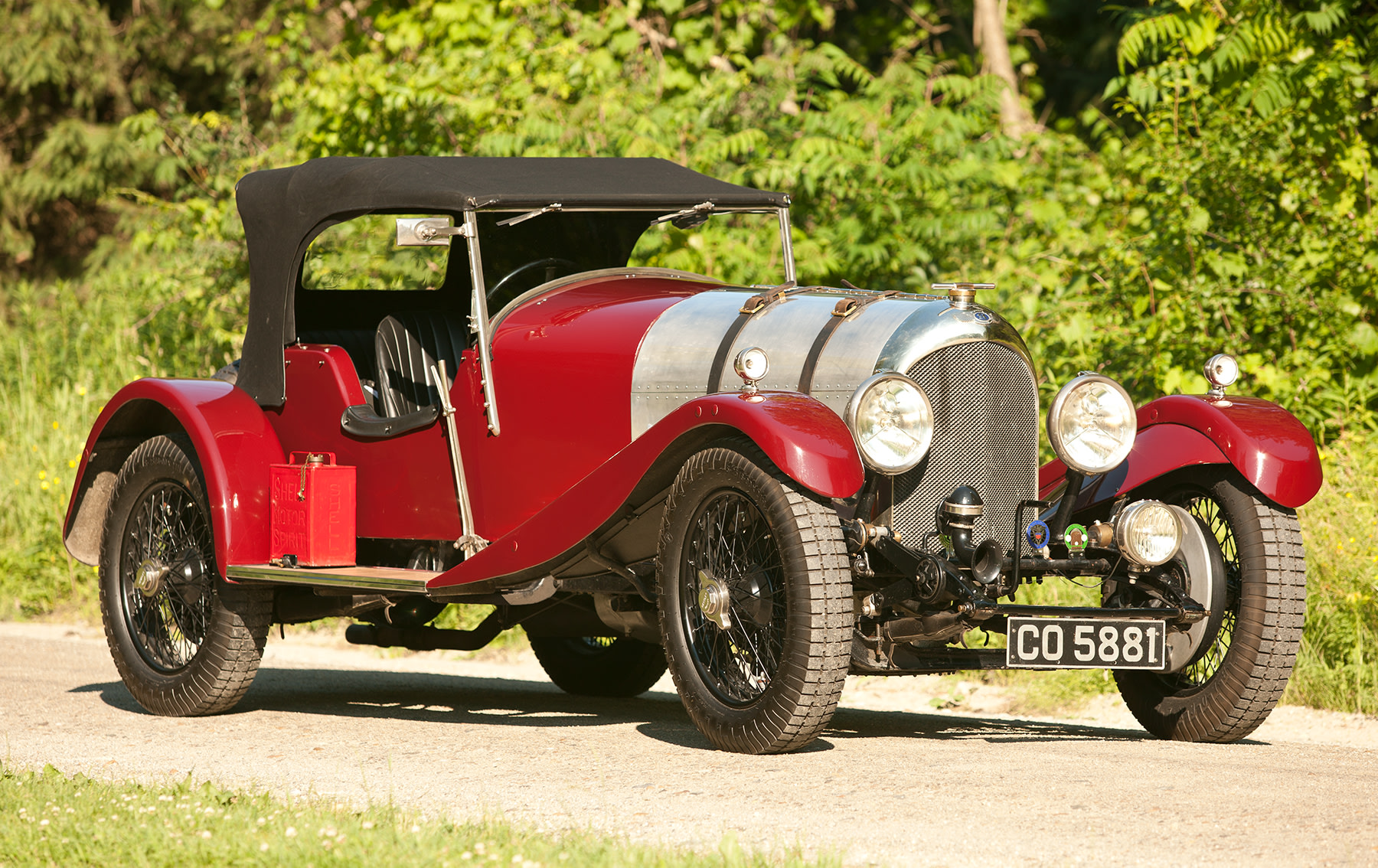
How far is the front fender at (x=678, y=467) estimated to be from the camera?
4574 mm

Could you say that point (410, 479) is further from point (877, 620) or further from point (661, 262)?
point (661, 262)

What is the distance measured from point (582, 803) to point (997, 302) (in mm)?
6843

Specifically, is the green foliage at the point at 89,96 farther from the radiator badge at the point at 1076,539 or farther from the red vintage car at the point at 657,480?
the radiator badge at the point at 1076,539

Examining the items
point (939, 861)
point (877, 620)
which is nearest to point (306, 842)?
point (939, 861)

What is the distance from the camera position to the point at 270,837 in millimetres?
3678

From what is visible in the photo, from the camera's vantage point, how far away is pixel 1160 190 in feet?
31.7

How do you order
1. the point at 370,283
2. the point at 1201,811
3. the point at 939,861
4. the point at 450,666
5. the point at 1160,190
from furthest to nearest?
the point at 1160,190, the point at 450,666, the point at 370,283, the point at 1201,811, the point at 939,861

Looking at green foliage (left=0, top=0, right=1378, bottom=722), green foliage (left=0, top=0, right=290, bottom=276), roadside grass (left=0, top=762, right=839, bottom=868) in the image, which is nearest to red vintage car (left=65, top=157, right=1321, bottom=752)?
green foliage (left=0, top=0, right=1378, bottom=722)

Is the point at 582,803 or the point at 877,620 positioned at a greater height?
the point at 877,620

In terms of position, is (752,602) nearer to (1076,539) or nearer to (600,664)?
(1076,539)

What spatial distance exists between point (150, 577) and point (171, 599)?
16 cm

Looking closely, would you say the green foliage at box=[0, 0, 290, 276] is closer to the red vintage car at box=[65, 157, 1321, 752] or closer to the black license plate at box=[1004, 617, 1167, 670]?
the red vintage car at box=[65, 157, 1321, 752]

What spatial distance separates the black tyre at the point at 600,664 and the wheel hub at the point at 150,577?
1752 millimetres

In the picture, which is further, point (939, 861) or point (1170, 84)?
point (1170, 84)
